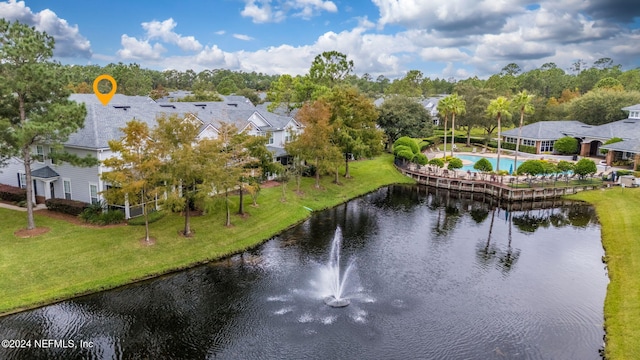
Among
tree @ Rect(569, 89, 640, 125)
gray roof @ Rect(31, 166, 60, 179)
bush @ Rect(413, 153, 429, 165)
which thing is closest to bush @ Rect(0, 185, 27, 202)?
gray roof @ Rect(31, 166, 60, 179)

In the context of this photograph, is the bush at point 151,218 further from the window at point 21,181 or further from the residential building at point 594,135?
the residential building at point 594,135

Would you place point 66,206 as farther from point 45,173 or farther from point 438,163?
point 438,163

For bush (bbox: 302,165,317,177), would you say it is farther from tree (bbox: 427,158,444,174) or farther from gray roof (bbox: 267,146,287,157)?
tree (bbox: 427,158,444,174)

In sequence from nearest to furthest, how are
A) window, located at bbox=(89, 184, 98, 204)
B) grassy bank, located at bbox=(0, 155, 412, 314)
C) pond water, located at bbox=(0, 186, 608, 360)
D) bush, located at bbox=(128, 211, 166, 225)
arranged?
pond water, located at bbox=(0, 186, 608, 360) < grassy bank, located at bbox=(0, 155, 412, 314) < bush, located at bbox=(128, 211, 166, 225) < window, located at bbox=(89, 184, 98, 204)

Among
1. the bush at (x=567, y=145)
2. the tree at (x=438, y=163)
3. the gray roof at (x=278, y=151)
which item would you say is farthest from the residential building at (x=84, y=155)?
the bush at (x=567, y=145)

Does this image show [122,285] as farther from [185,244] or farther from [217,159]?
[217,159]

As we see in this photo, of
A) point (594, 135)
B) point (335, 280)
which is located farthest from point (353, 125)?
point (594, 135)
